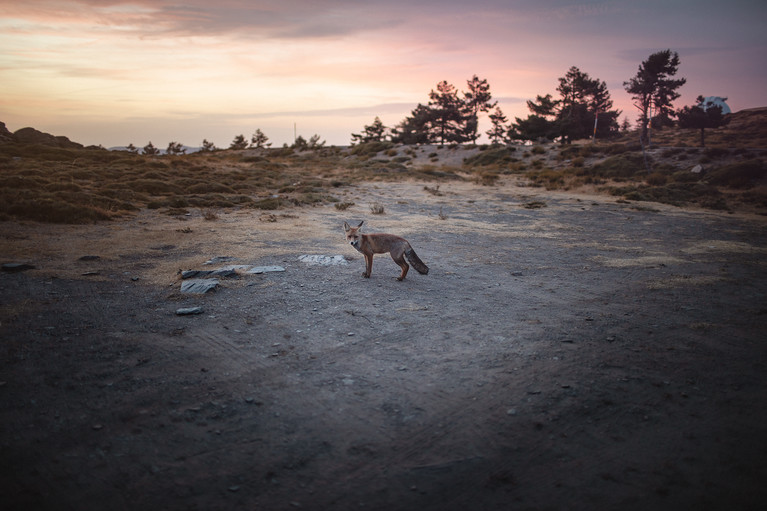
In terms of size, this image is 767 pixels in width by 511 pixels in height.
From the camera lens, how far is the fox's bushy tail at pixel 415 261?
7598 millimetres

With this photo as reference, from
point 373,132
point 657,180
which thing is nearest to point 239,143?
point 373,132

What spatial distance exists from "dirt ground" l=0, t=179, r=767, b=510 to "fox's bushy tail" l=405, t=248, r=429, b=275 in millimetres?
231

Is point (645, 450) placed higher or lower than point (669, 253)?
lower

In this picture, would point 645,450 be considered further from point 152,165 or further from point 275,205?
point 152,165

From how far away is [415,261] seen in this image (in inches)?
301

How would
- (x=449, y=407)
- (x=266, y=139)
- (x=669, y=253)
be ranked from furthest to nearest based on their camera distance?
(x=266, y=139) < (x=669, y=253) < (x=449, y=407)

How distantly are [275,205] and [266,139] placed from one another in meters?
54.2

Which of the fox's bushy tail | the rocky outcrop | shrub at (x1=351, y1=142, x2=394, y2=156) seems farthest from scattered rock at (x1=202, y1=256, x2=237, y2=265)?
shrub at (x1=351, y1=142, x2=394, y2=156)

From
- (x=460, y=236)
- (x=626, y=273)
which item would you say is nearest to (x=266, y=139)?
(x=460, y=236)

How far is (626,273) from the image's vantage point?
27.2ft

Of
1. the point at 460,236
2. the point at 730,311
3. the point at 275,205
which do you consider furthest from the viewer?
the point at 275,205

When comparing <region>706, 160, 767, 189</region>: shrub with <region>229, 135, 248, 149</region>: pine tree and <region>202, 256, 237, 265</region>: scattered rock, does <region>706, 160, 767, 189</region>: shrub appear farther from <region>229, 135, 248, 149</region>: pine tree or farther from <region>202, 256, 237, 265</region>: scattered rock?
<region>229, 135, 248, 149</region>: pine tree

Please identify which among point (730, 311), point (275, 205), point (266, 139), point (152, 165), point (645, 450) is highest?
point (266, 139)

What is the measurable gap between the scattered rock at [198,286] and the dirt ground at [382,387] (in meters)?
0.19
